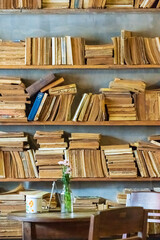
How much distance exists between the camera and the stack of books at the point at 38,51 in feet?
15.9

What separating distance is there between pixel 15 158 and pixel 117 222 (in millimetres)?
2503

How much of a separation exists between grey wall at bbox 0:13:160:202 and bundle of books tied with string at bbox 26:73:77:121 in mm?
169

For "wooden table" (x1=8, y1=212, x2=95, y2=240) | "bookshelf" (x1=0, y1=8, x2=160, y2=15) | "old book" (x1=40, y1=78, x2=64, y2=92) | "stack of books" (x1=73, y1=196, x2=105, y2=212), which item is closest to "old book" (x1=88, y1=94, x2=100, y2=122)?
"old book" (x1=40, y1=78, x2=64, y2=92)

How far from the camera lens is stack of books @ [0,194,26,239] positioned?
475 centimetres

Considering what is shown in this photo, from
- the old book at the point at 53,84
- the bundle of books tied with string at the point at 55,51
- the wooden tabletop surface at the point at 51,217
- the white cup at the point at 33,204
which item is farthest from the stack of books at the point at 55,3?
the wooden tabletop surface at the point at 51,217

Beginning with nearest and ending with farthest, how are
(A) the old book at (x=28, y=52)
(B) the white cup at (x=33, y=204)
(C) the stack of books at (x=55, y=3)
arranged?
1. (B) the white cup at (x=33, y=204)
2. (A) the old book at (x=28, y=52)
3. (C) the stack of books at (x=55, y=3)

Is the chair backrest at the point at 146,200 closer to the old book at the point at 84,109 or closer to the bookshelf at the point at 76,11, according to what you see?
the old book at the point at 84,109

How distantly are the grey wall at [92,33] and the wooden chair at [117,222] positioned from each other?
2.45 metres

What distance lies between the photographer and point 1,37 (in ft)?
16.6

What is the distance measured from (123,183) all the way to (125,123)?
1.76 feet

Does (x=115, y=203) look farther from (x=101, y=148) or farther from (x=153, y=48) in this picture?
(x=153, y=48)

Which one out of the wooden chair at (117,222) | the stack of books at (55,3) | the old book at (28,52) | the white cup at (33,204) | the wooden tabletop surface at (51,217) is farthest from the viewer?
the stack of books at (55,3)

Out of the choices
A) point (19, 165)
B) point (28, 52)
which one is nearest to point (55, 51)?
point (28, 52)

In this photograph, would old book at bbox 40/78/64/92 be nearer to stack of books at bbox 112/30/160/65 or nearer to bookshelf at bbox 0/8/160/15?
stack of books at bbox 112/30/160/65
